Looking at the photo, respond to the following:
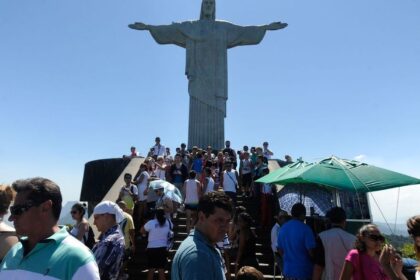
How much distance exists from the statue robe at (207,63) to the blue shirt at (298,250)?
1187cm

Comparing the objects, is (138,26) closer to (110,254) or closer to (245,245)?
(245,245)

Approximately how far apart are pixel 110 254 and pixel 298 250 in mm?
2380

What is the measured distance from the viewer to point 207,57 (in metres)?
17.6

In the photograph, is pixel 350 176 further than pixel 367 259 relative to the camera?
Yes

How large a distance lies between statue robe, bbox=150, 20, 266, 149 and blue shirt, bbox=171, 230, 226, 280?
1452 centimetres

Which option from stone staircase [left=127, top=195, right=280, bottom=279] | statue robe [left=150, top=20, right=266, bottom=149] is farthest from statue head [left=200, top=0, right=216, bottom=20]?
stone staircase [left=127, top=195, right=280, bottom=279]

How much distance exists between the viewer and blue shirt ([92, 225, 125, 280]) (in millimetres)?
3371

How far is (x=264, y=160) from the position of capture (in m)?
10.6

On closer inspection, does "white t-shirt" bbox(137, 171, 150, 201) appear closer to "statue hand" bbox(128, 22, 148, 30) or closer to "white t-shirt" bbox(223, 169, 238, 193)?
"white t-shirt" bbox(223, 169, 238, 193)

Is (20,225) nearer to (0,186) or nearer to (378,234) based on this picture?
(0,186)

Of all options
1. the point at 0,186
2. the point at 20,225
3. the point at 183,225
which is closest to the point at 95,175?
the point at 183,225

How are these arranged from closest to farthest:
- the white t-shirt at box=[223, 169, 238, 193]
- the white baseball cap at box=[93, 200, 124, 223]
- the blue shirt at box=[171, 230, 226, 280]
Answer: the blue shirt at box=[171, 230, 226, 280]
the white baseball cap at box=[93, 200, 124, 223]
the white t-shirt at box=[223, 169, 238, 193]

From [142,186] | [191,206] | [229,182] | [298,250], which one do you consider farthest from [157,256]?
[229,182]

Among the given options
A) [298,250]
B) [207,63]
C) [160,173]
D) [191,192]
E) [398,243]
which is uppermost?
[207,63]
